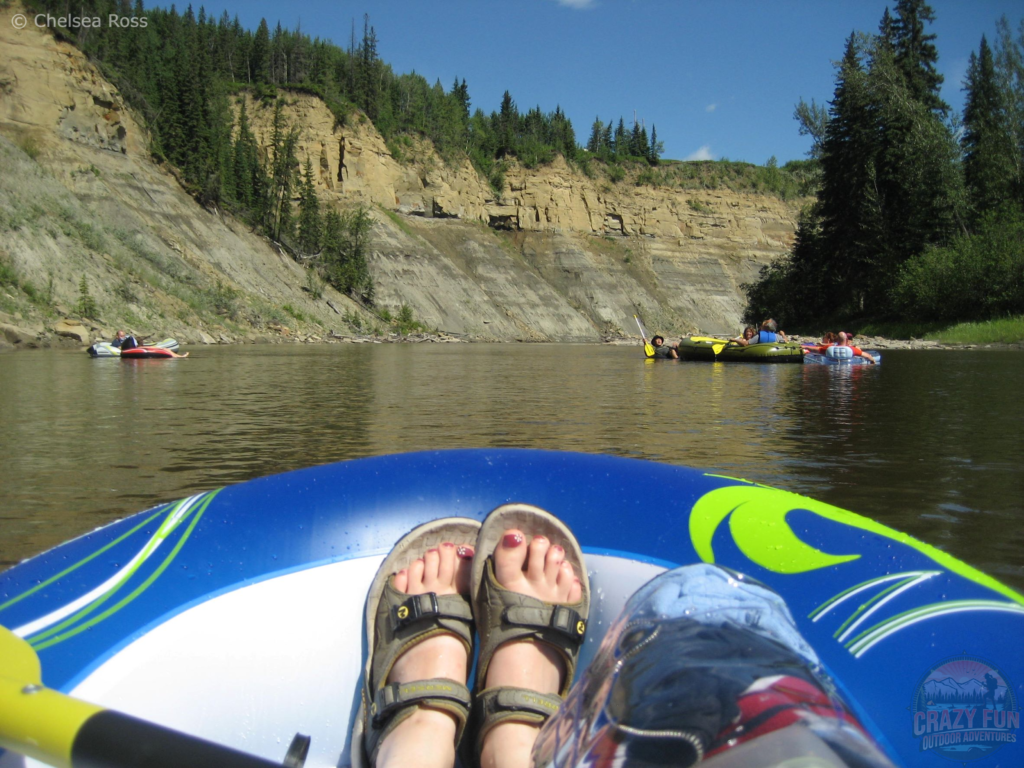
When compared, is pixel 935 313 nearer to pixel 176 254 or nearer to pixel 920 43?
pixel 920 43

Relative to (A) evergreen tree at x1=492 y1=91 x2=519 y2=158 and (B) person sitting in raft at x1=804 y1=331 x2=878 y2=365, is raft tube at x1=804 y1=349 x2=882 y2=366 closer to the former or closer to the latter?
(B) person sitting in raft at x1=804 y1=331 x2=878 y2=365

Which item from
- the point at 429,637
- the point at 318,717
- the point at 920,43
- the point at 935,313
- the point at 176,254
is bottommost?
the point at 318,717

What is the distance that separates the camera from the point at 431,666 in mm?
1683

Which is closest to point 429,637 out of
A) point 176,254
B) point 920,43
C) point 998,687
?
point 998,687


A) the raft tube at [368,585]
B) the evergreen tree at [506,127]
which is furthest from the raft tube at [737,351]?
the evergreen tree at [506,127]

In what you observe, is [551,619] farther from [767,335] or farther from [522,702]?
[767,335]

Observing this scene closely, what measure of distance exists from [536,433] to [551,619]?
455cm

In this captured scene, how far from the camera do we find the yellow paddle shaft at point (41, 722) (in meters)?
0.87

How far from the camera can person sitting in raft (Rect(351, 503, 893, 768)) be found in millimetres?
842

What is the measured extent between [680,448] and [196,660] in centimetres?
448

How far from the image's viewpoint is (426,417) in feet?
23.8

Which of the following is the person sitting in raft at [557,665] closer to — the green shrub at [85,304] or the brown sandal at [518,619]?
the brown sandal at [518,619]

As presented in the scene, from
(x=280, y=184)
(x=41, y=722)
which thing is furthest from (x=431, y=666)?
(x=280, y=184)

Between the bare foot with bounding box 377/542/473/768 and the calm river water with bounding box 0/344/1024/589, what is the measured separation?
2.03m
